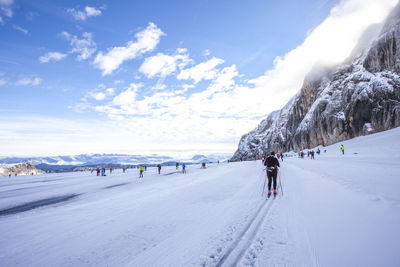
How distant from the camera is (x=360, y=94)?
158 ft

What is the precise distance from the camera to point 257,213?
19.6 ft

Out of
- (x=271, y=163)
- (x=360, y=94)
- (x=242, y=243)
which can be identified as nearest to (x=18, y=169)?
(x=271, y=163)

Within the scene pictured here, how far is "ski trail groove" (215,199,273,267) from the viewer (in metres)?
3.42

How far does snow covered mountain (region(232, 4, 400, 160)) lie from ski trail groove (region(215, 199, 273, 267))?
53755 millimetres

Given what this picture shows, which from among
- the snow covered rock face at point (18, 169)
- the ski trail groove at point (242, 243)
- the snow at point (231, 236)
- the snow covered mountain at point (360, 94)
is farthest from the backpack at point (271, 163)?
the snow covered rock face at point (18, 169)

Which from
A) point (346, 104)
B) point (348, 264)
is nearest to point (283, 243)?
point (348, 264)

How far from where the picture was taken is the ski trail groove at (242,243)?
3.42 metres

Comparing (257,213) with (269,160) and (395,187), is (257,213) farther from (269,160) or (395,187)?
(395,187)

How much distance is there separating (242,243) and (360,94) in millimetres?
62056

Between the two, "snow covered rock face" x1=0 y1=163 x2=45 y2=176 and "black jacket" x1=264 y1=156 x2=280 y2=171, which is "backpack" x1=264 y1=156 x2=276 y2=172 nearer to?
"black jacket" x1=264 y1=156 x2=280 y2=171

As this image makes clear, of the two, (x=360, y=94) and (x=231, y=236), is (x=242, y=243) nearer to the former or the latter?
(x=231, y=236)

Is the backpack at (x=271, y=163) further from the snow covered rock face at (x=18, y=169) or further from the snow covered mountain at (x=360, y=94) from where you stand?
the snow covered rock face at (x=18, y=169)

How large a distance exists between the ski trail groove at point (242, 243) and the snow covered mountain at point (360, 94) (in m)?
53.8

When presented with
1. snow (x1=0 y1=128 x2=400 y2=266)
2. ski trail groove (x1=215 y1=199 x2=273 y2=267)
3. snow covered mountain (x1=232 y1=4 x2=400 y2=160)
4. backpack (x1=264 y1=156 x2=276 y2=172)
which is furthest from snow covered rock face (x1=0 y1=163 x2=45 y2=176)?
snow covered mountain (x1=232 y1=4 x2=400 y2=160)
